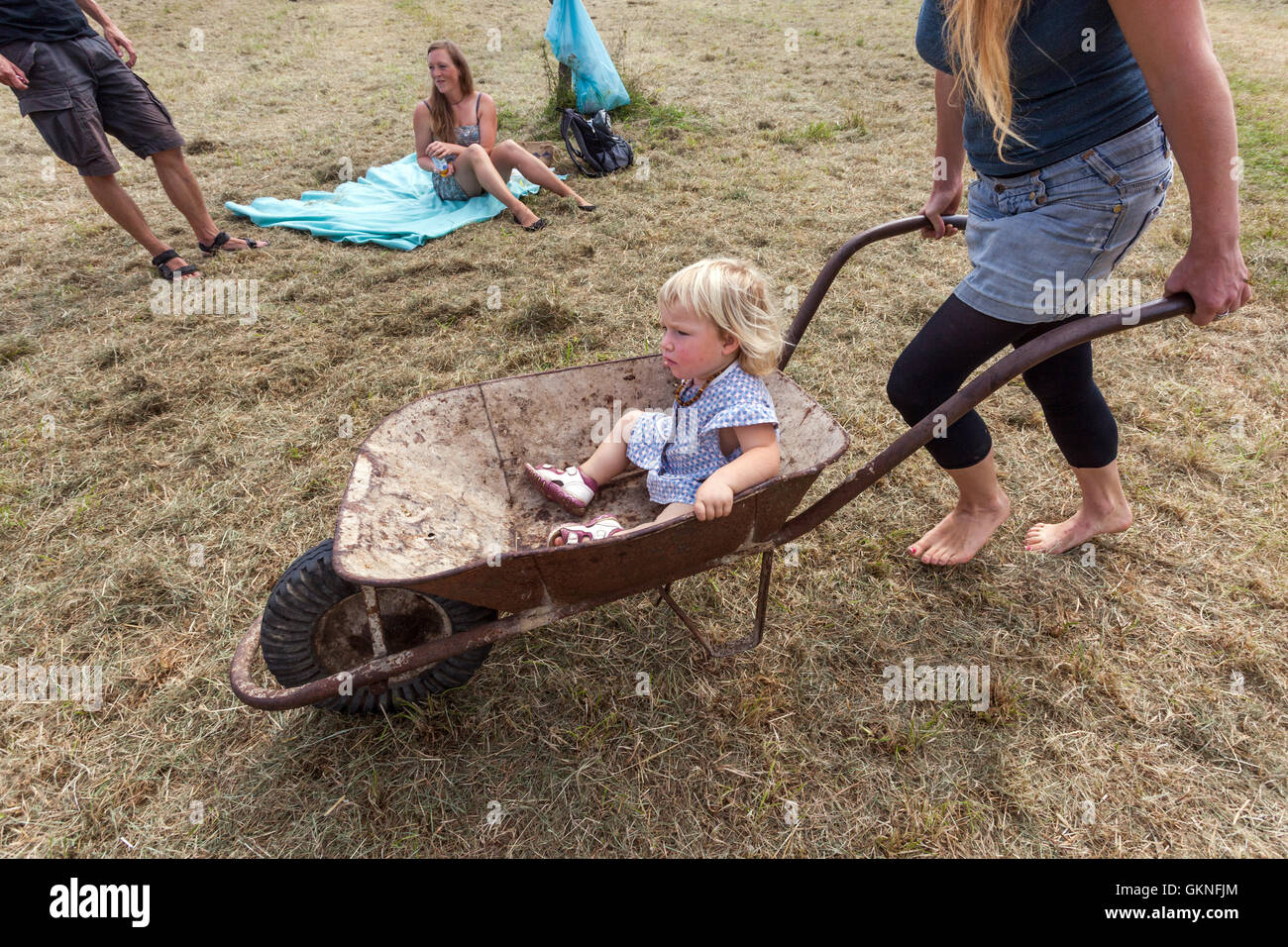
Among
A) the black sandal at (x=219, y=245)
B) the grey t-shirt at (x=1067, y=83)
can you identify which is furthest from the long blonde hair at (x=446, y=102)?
the grey t-shirt at (x=1067, y=83)

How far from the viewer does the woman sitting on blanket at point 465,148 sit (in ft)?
17.1

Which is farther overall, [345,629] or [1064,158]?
[345,629]

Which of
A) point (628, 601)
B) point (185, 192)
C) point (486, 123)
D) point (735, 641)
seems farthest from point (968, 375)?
point (185, 192)

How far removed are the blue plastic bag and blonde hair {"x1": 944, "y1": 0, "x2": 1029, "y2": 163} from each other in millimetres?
5852

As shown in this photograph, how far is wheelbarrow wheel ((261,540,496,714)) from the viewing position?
1747 millimetres

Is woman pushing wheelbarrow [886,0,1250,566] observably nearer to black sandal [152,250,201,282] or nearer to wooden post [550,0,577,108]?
black sandal [152,250,201,282]

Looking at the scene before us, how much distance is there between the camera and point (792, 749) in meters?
2.02

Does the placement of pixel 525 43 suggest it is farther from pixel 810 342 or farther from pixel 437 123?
pixel 810 342

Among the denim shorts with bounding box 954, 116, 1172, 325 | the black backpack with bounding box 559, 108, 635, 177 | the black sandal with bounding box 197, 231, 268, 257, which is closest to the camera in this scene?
the denim shorts with bounding box 954, 116, 1172, 325

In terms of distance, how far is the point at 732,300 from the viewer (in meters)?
1.92

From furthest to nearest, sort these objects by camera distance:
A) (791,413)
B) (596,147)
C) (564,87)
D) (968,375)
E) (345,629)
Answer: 1. (564,87)
2. (596,147)
3. (791,413)
4. (968,375)
5. (345,629)

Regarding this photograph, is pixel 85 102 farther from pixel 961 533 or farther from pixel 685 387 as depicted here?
pixel 961 533

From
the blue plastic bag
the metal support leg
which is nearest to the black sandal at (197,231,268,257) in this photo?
the blue plastic bag

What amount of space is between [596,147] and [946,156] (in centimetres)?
453
